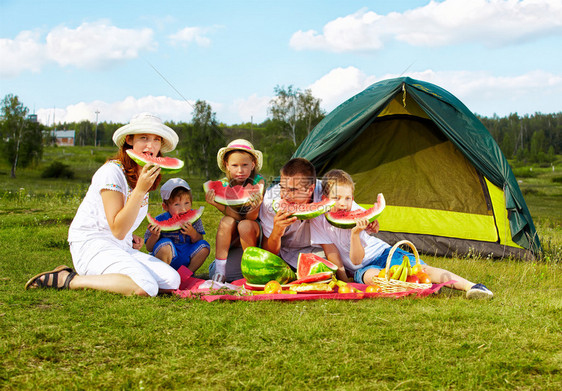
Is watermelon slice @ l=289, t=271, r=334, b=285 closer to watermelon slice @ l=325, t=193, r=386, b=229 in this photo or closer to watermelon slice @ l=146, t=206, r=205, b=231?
watermelon slice @ l=325, t=193, r=386, b=229

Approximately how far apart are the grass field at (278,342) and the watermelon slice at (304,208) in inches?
36.1

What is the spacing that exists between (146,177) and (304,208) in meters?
1.56

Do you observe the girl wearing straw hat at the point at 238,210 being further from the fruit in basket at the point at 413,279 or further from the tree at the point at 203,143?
the tree at the point at 203,143

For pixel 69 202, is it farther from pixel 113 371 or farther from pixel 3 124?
pixel 3 124

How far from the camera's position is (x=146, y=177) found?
435 centimetres

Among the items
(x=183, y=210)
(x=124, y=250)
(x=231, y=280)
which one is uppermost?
(x=183, y=210)

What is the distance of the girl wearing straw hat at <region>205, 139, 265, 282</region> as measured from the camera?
527 centimetres

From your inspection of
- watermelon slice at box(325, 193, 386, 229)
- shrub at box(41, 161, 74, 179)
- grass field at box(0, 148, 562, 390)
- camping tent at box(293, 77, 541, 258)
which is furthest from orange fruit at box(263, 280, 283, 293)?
shrub at box(41, 161, 74, 179)

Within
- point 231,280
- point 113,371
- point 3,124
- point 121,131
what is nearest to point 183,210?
point 231,280

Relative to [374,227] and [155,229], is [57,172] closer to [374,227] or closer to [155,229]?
[155,229]

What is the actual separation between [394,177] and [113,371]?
679 cm

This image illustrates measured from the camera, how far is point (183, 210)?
5.74m

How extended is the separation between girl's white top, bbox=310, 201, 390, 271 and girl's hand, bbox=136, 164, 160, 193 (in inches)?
70.8

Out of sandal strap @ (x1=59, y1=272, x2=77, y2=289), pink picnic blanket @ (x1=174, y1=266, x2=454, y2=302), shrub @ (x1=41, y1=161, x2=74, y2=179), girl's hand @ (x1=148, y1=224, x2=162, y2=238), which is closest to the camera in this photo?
pink picnic blanket @ (x1=174, y1=266, x2=454, y2=302)
